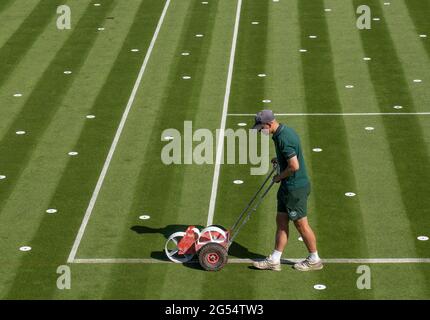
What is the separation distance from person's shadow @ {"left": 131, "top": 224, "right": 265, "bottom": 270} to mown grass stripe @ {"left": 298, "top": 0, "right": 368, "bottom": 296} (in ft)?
3.83

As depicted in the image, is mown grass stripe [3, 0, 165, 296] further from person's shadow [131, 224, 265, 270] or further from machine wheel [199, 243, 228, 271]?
machine wheel [199, 243, 228, 271]

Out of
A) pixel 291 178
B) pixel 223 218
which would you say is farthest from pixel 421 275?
pixel 223 218

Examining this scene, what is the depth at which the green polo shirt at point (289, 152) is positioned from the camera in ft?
50.6

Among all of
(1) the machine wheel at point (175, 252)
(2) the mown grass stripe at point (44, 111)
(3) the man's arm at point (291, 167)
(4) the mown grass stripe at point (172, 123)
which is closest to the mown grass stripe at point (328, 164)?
(3) the man's arm at point (291, 167)

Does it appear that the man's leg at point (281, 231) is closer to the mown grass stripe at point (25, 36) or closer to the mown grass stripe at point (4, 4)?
the mown grass stripe at point (25, 36)

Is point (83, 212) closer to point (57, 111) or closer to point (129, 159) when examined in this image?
point (129, 159)

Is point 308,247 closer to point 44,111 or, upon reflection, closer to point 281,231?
point 281,231

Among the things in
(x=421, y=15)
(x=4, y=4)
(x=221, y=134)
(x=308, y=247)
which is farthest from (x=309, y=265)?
(x=4, y=4)

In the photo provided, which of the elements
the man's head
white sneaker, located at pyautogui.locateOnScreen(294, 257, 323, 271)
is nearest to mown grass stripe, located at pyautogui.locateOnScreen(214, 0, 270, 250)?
white sneaker, located at pyautogui.locateOnScreen(294, 257, 323, 271)

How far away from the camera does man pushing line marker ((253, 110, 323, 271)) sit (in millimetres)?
15445

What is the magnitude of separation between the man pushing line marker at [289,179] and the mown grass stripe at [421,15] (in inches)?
468

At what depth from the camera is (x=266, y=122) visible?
15500 mm

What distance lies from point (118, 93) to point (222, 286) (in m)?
9.53

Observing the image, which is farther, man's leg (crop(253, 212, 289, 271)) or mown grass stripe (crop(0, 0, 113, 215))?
mown grass stripe (crop(0, 0, 113, 215))
